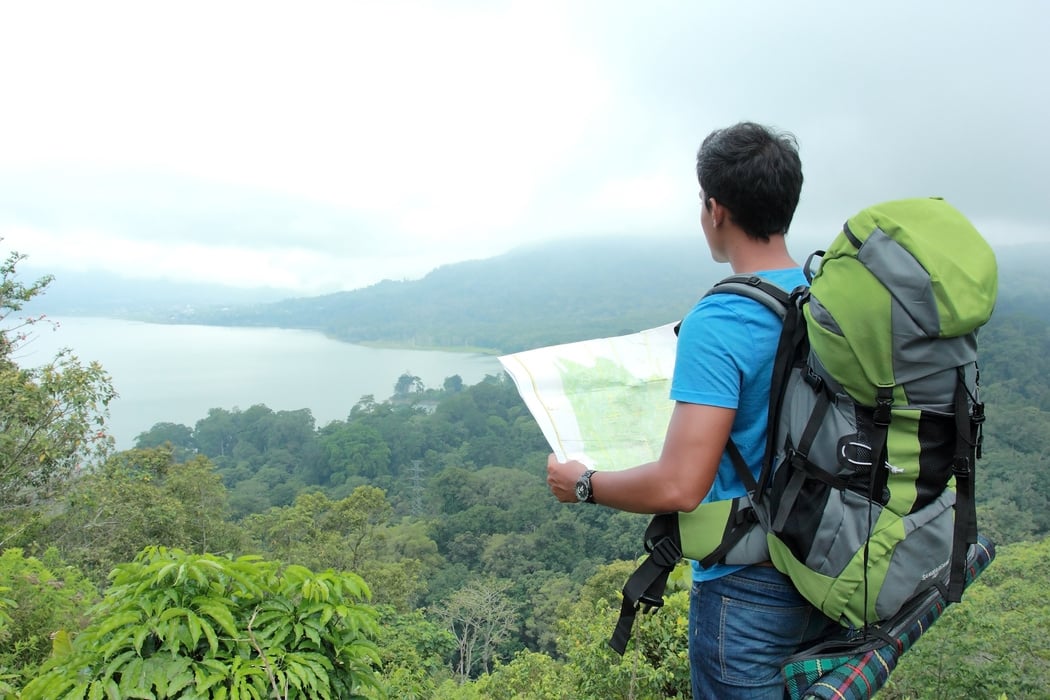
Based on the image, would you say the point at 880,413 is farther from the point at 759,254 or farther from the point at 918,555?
the point at 759,254

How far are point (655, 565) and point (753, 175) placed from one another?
60 cm

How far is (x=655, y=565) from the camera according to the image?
38.5 inches

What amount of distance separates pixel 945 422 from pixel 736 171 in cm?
43

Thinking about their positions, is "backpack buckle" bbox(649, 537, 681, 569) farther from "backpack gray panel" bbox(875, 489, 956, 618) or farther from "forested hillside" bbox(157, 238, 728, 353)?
"forested hillside" bbox(157, 238, 728, 353)

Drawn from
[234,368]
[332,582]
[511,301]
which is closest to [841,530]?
[332,582]

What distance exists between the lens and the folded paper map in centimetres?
110

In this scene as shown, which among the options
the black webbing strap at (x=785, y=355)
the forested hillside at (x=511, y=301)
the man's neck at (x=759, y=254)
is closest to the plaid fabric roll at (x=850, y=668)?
the black webbing strap at (x=785, y=355)

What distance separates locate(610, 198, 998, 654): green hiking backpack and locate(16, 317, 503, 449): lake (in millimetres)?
53994

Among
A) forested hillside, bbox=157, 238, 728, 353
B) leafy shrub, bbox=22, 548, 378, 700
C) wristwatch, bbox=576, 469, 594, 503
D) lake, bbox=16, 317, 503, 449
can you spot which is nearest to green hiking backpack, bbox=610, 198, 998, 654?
wristwatch, bbox=576, 469, 594, 503

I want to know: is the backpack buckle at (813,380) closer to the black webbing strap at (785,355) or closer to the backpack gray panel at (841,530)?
the black webbing strap at (785,355)

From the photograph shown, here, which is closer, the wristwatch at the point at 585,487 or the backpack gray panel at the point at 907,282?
the backpack gray panel at the point at 907,282

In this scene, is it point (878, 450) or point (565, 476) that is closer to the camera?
point (878, 450)

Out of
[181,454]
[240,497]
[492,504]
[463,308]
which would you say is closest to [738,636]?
[492,504]

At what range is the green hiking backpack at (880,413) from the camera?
2.45ft
